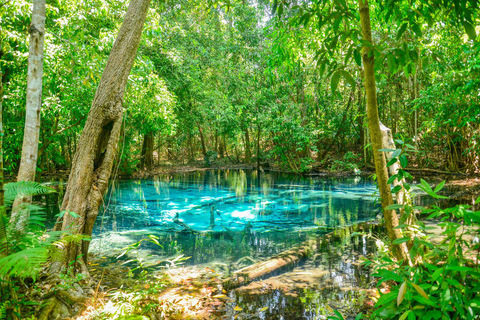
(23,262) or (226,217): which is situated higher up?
(23,262)

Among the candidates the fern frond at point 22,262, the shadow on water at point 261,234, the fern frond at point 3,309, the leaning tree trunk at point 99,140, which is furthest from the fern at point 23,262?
the shadow on water at point 261,234

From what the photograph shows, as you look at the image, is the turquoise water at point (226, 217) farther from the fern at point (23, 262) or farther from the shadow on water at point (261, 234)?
the fern at point (23, 262)

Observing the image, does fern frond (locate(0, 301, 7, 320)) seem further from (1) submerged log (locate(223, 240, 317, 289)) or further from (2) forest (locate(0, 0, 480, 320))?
(1) submerged log (locate(223, 240, 317, 289))

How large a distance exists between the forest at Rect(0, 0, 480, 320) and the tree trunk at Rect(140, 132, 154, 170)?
6.52 ft

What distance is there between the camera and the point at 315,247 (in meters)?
4.51

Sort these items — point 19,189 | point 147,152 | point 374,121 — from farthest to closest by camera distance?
point 147,152
point 19,189
point 374,121

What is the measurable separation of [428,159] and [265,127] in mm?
7894

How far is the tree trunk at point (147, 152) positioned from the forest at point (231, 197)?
6.52ft

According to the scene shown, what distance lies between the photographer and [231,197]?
31.7 feet

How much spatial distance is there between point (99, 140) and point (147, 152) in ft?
48.8

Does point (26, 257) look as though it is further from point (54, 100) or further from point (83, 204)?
point (54, 100)

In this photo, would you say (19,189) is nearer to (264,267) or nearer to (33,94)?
(33,94)

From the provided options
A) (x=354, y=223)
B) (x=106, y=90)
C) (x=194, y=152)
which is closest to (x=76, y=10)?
(x=106, y=90)

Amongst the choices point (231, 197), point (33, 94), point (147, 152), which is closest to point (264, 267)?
point (33, 94)
